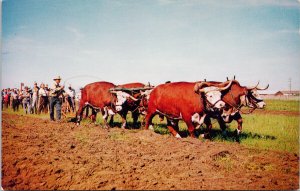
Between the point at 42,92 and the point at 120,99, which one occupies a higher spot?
the point at 42,92

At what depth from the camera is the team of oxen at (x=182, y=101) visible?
8.03 m

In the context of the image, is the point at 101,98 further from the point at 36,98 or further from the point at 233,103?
the point at 36,98

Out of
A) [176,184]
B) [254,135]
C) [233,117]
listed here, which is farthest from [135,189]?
[254,135]

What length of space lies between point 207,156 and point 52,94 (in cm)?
738

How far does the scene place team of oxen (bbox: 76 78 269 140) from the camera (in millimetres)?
8031

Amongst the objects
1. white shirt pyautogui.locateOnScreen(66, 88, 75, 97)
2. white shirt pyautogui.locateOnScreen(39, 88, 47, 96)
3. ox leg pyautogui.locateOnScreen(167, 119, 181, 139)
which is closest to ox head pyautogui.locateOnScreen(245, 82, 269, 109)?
ox leg pyautogui.locateOnScreen(167, 119, 181, 139)

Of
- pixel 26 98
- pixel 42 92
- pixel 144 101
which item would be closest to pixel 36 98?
pixel 26 98

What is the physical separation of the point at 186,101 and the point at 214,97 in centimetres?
80

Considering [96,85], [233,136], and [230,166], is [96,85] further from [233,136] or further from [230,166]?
[230,166]

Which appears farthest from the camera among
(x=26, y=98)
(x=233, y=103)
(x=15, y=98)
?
(x=15, y=98)

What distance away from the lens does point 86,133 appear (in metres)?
8.93

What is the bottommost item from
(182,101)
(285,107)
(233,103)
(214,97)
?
(285,107)

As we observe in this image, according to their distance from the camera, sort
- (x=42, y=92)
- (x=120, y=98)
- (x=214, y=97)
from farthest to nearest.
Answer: (x=42, y=92), (x=120, y=98), (x=214, y=97)

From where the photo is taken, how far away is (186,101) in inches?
323
